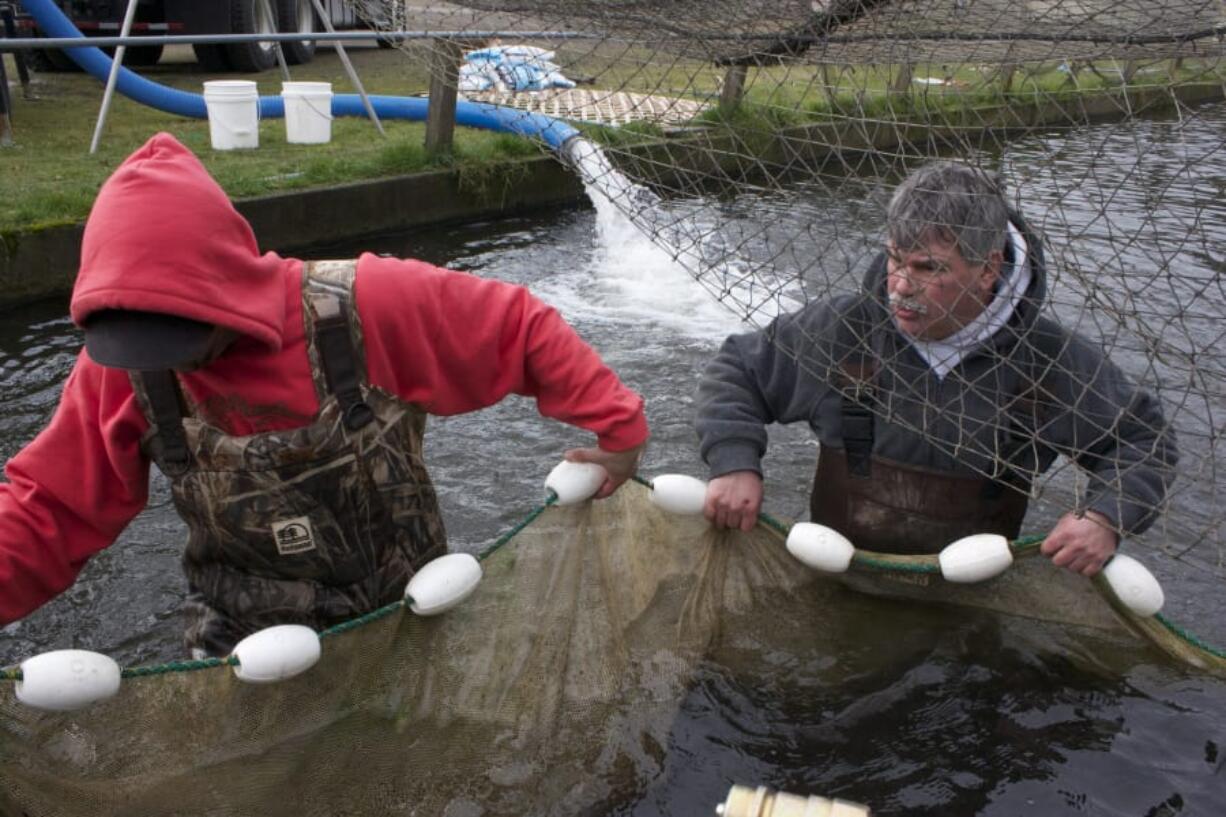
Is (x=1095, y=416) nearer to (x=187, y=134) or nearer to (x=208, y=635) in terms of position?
(x=208, y=635)

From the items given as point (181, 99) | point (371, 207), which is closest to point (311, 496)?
point (371, 207)

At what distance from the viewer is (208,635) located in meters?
2.84

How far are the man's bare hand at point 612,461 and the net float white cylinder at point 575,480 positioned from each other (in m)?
0.02

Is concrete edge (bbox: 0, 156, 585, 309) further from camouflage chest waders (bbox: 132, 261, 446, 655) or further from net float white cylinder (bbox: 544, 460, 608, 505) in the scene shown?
net float white cylinder (bbox: 544, 460, 608, 505)

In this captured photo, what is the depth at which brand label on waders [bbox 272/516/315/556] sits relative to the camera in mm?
2613

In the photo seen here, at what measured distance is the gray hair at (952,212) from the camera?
9.38 feet

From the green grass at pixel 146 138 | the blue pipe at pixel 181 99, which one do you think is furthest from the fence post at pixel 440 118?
the blue pipe at pixel 181 99

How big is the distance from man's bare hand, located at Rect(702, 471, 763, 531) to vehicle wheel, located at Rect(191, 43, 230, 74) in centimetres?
1213

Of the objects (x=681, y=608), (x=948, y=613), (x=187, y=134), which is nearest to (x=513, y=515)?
(x=681, y=608)

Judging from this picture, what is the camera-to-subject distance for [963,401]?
10.2ft

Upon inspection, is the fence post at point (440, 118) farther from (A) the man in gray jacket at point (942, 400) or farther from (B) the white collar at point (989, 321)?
(B) the white collar at point (989, 321)

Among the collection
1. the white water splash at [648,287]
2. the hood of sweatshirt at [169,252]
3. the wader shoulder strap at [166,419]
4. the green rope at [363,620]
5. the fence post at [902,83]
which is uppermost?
the fence post at [902,83]

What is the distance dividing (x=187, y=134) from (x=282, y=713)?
28.2 ft

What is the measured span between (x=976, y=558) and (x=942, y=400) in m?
A: 0.44
